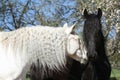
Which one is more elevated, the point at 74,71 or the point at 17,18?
the point at 17,18

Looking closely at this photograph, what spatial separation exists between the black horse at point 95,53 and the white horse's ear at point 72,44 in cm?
56

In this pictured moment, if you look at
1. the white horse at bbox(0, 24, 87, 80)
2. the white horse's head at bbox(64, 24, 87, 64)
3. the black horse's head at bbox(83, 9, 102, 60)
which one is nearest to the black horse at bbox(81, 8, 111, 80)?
the black horse's head at bbox(83, 9, 102, 60)

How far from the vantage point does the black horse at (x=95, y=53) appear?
3188 mm

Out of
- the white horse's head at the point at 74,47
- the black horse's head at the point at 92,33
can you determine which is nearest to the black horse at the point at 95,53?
the black horse's head at the point at 92,33

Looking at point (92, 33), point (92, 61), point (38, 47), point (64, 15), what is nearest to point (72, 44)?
point (38, 47)

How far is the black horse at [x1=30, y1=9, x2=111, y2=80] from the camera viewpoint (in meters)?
3.03

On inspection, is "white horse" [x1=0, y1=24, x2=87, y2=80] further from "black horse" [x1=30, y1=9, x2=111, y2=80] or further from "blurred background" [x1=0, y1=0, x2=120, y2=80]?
"blurred background" [x1=0, y1=0, x2=120, y2=80]

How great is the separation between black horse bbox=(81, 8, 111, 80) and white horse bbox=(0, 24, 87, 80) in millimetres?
614

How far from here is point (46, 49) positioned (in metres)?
2.48

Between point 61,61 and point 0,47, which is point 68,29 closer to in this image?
point 61,61

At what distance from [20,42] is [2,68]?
0.84ft

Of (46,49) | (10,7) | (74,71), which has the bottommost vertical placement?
(74,71)

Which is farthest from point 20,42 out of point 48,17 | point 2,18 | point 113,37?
point 2,18

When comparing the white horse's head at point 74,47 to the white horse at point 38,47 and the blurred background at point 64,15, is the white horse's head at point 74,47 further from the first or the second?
the blurred background at point 64,15
